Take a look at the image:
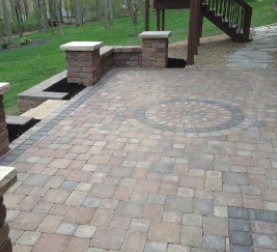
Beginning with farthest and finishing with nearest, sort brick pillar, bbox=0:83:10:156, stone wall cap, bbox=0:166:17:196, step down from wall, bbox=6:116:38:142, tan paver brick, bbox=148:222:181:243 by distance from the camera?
step down from wall, bbox=6:116:38:142, brick pillar, bbox=0:83:10:156, tan paver brick, bbox=148:222:181:243, stone wall cap, bbox=0:166:17:196

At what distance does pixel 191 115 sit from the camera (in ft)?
17.0

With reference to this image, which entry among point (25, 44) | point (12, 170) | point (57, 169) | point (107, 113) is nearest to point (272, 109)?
point (107, 113)

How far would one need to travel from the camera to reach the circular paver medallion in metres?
4.75

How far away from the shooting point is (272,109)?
17.4 ft

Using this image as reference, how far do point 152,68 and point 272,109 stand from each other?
3.58 metres

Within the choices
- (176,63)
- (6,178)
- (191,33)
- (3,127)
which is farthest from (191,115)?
(176,63)

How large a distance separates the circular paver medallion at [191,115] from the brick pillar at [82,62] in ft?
5.82

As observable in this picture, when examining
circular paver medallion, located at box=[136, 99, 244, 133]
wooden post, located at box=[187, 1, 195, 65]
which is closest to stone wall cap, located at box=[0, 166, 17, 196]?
circular paver medallion, located at box=[136, 99, 244, 133]

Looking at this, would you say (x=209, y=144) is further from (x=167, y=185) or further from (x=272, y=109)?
(x=272, y=109)

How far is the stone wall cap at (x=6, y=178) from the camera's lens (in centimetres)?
199

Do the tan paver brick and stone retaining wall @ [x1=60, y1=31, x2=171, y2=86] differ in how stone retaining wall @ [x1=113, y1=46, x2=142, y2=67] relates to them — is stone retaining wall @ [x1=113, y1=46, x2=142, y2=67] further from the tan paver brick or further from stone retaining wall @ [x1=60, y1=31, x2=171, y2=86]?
the tan paver brick

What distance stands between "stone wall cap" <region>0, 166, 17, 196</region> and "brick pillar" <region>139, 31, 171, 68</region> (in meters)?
6.39

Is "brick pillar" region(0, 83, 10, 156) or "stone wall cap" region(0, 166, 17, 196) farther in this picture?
"brick pillar" region(0, 83, 10, 156)

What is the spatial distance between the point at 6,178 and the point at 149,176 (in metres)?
1.77
